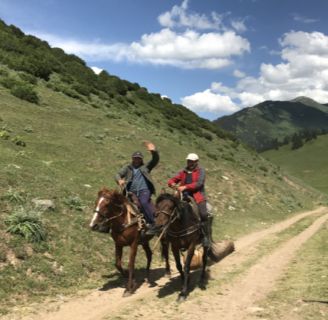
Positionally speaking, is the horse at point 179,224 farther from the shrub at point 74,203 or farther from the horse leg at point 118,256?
the shrub at point 74,203

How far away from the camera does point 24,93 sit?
35250 mm

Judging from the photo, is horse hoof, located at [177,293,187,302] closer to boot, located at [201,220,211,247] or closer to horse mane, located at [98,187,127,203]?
boot, located at [201,220,211,247]

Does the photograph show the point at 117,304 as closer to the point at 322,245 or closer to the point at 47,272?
the point at 47,272

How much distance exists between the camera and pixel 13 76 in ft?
124

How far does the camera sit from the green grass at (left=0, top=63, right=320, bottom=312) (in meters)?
12.8

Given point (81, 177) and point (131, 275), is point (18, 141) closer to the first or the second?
point (81, 177)

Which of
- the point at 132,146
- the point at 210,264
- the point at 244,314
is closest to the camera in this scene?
the point at 244,314

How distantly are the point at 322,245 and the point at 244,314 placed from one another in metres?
11.3

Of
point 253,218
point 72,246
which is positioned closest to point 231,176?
point 253,218

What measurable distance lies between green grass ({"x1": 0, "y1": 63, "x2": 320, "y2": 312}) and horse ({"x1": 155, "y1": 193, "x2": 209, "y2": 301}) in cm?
294

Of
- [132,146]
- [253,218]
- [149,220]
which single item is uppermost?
[132,146]

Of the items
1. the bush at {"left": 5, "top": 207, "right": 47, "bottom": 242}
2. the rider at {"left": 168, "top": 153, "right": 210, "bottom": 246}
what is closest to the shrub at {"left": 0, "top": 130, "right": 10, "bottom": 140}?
the bush at {"left": 5, "top": 207, "right": 47, "bottom": 242}

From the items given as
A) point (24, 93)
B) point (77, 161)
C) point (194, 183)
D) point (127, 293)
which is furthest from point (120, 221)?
point (24, 93)

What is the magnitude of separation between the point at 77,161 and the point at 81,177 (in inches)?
129
